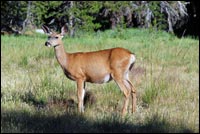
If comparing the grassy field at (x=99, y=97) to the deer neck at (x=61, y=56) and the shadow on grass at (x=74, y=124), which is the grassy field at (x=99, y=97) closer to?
the shadow on grass at (x=74, y=124)

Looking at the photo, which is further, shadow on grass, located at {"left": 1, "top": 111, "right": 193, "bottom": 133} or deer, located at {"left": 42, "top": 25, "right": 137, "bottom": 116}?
deer, located at {"left": 42, "top": 25, "right": 137, "bottom": 116}

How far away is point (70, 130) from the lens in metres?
6.67

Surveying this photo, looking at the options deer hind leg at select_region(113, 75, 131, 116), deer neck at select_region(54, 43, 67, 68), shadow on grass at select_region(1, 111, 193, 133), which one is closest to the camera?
shadow on grass at select_region(1, 111, 193, 133)

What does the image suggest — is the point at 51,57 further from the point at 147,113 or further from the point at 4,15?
the point at 4,15

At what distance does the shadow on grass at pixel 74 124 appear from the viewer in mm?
6699

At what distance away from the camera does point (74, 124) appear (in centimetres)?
695

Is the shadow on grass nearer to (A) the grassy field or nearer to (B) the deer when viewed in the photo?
(A) the grassy field

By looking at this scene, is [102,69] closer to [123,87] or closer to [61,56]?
[123,87]

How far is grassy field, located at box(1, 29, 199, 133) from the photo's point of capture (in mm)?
7000

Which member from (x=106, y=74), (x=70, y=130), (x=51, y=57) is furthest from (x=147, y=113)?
(x=51, y=57)

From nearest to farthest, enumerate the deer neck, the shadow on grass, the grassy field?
the shadow on grass, the grassy field, the deer neck

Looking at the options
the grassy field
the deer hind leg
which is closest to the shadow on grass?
the grassy field

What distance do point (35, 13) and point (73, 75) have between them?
15.6 m

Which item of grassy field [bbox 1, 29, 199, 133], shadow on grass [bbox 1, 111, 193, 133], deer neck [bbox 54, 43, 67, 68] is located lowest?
grassy field [bbox 1, 29, 199, 133]
